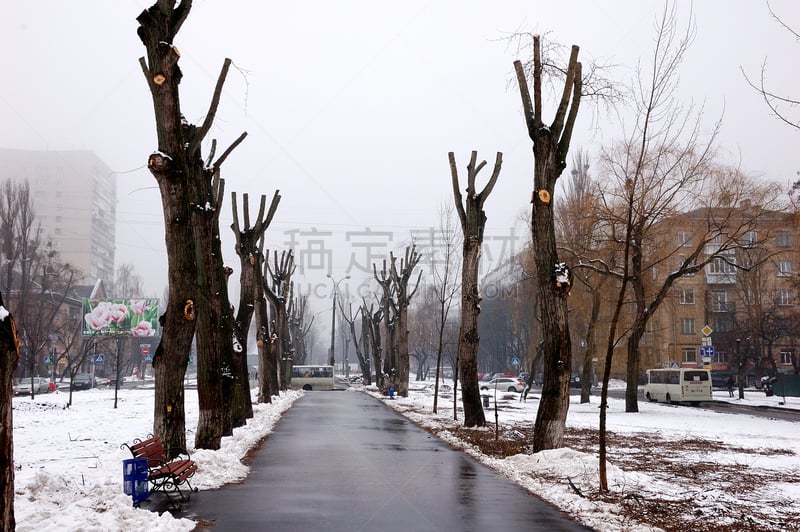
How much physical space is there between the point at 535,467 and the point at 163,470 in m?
6.80

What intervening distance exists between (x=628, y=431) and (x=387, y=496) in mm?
15148

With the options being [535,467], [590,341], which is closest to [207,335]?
[535,467]

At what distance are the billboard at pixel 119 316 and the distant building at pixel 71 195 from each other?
293ft

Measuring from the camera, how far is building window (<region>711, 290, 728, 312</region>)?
75.1 meters

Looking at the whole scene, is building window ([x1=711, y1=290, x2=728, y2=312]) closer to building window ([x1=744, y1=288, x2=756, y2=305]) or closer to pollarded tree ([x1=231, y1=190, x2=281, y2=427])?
building window ([x1=744, y1=288, x2=756, y2=305])

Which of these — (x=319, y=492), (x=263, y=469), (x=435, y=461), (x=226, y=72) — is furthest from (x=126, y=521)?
(x=226, y=72)

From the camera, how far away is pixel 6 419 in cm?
634

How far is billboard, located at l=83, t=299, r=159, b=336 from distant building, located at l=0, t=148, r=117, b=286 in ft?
293

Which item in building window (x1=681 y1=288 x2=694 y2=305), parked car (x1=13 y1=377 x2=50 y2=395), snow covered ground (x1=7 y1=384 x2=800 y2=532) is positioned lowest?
parked car (x1=13 y1=377 x2=50 y2=395)

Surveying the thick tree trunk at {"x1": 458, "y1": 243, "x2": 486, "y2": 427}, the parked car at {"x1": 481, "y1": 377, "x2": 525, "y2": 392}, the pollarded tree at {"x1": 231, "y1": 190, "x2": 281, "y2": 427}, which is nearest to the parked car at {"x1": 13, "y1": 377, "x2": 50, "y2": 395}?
the pollarded tree at {"x1": 231, "y1": 190, "x2": 281, "y2": 427}

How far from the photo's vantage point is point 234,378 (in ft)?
69.6

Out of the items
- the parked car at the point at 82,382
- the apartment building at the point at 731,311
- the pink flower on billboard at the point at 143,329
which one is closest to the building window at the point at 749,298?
the apartment building at the point at 731,311

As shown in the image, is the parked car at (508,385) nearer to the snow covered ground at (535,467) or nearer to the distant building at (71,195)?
the snow covered ground at (535,467)

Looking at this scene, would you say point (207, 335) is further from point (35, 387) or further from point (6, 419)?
point (35, 387)
